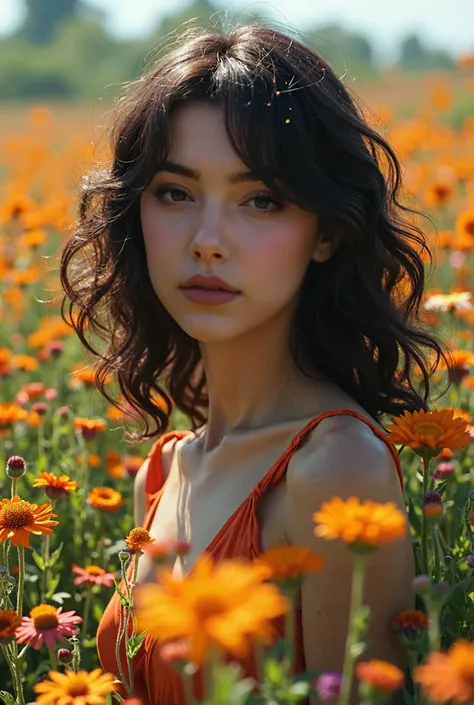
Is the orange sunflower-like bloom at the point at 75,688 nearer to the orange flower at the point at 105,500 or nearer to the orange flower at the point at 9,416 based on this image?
the orange flower at the point at 105,500

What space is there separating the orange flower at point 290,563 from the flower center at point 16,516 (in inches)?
23.9

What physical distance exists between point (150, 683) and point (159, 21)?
39.8 m

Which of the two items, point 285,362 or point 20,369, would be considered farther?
point 20,369

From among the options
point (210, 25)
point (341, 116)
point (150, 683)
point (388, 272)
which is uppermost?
point (210, 25)

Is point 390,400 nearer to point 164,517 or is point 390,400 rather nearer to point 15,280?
point 164,517

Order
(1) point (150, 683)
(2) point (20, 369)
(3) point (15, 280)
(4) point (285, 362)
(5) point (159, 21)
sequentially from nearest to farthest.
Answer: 1. (1) point (150, 683)
2. (4) point (285, 362)
3. (2) point (20, 369)
4. (3) point (15, 280)
5. (5) point (159, 21)

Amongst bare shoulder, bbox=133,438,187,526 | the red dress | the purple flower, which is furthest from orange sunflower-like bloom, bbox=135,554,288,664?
bare shoulder, bbox=133,438,187,526

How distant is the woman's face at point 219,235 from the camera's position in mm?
1695

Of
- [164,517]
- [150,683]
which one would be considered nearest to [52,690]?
[150,683]

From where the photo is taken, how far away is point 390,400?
197cm

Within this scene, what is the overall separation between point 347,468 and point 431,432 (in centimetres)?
12

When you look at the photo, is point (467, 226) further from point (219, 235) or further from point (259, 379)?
point (219, 235)

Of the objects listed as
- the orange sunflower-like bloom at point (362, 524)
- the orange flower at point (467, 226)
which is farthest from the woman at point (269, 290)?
the orange flower at point (467, 226)

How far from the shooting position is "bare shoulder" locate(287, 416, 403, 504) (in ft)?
4.92
